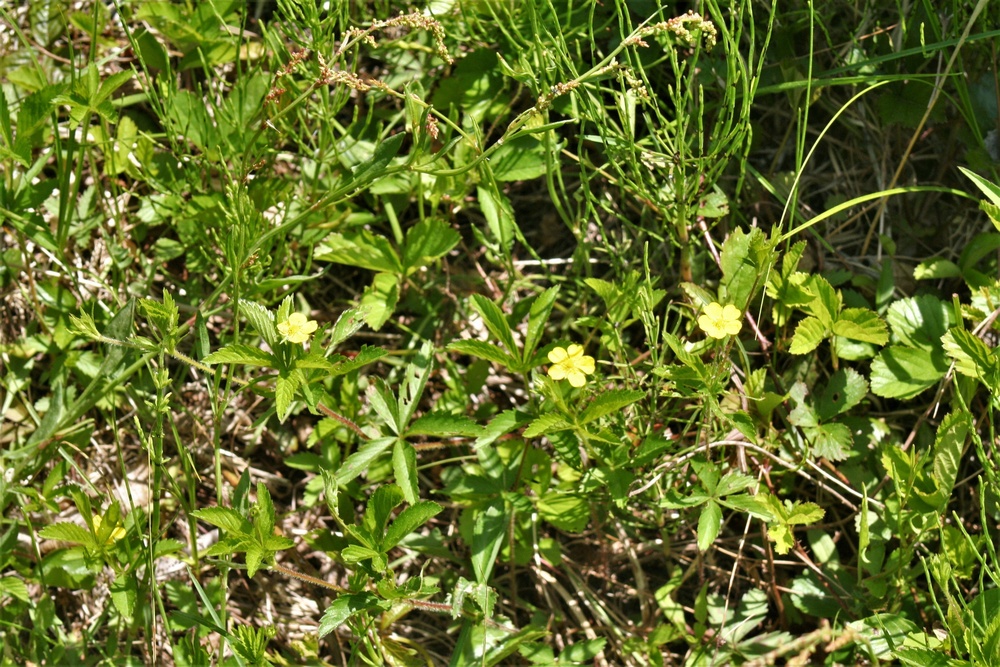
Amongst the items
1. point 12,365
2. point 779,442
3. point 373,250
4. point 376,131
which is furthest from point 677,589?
point 12,365

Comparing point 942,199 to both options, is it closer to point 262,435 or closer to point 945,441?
point 945,441

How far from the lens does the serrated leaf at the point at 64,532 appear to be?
2.14m

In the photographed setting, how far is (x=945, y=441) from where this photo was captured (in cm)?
224

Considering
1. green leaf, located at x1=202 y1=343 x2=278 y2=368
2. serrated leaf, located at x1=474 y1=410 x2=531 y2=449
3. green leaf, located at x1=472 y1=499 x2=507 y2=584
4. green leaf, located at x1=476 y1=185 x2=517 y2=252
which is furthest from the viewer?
green leaf, located at x1=476 y1=185 x2=517 y2=252

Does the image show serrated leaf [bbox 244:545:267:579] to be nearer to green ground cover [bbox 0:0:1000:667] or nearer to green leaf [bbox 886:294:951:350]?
green ground cover [bbox 0:0:1000:667]

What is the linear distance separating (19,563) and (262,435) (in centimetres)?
71

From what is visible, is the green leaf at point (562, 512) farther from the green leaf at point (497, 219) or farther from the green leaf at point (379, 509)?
the green leaf at point (497, 219)

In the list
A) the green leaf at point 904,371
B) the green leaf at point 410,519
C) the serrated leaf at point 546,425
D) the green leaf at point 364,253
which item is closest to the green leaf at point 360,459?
the green leaf at point 410,519

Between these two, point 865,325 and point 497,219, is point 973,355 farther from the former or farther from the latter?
point 497,219

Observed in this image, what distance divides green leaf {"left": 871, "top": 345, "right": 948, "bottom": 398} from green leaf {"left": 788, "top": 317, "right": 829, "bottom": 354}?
0.57 feet

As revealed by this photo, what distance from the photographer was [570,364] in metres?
2.06

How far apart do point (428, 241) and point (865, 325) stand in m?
1.15

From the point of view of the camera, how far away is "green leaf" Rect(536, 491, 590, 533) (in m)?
2.32

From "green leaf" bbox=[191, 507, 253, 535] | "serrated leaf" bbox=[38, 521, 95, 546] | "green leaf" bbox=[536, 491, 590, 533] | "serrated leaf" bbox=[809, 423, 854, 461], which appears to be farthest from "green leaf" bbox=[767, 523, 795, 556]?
"serrated leaf" bbox=[38, 521, 95, 546]
